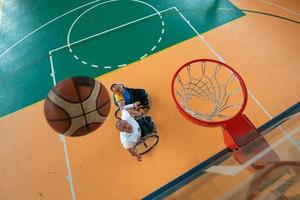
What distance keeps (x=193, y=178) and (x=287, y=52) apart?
122 inches

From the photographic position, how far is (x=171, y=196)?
2963 millimetres

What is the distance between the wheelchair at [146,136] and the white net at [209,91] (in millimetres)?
543

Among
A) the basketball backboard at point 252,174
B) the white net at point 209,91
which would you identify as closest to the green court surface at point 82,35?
the white net at point 209,91

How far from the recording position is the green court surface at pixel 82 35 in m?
4.73

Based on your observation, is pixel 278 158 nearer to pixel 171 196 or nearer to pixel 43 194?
pixel 171 196

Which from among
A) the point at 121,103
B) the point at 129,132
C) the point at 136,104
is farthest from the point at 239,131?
the point at 121,103

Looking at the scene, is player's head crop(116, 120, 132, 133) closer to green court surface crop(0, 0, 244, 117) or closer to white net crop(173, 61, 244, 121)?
white net crop(173, 61, 244, 121)

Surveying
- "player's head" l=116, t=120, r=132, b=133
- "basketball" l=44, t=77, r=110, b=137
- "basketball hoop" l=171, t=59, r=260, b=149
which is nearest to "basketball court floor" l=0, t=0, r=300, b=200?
"basketball hoop" l=171, t=59, r=260, b=149

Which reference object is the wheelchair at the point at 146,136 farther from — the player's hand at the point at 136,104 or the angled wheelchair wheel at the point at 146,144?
the player's hand at the point at 136,104

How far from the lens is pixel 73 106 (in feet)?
8.87

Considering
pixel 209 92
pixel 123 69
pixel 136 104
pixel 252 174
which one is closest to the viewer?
pixel 252 174

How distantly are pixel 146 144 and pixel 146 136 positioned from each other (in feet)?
0.56

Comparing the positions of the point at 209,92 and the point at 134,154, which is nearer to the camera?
the point at 134,154

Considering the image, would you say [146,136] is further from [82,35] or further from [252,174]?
[82,35]
